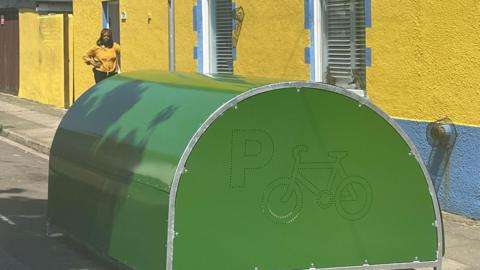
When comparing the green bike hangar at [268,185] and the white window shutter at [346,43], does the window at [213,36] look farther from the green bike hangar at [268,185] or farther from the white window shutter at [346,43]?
the green bike hangar at [268,185]

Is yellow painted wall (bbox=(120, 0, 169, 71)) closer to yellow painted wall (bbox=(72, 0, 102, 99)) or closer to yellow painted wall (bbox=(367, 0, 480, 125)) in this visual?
yellow painted wall (bbox=(72, 0, 102, 99))

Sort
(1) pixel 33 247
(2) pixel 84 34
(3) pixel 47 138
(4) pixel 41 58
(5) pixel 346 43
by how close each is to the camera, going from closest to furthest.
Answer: (1) pixel 33 247 → (5) pixel 346 43 → (3) pixel 47 138 → (2) pixel 84 34 → (4) pixel 41 58

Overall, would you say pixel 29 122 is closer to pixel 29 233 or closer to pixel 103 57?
pixel 103 57

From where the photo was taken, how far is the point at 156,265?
199 inches

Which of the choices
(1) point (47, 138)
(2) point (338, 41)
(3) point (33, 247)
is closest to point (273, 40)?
(2) point (338, 41)

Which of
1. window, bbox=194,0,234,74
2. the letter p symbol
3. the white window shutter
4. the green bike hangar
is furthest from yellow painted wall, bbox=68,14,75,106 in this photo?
the letter p symbol

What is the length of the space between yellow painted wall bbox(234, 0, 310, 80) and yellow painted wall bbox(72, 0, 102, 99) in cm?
689

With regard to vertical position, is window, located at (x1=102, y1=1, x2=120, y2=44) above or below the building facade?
above

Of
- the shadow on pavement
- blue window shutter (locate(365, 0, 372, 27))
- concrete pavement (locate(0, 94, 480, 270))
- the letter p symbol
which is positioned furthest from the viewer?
blue window shutter (locate(365, 0, 372, 27))

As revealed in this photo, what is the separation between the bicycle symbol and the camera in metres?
5.15

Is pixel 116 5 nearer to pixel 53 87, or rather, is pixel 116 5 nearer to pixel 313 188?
pixel 53 87

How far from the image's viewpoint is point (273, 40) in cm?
1106

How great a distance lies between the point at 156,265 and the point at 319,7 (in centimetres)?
611

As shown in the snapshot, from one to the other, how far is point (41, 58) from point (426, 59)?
14.5 metres
